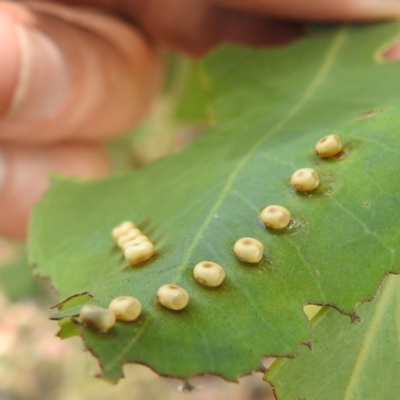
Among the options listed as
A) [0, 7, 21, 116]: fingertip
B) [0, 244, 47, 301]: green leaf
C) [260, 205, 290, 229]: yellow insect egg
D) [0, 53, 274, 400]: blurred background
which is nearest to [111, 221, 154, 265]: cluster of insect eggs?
[260, 205, 290, 229]: yellow insect egg

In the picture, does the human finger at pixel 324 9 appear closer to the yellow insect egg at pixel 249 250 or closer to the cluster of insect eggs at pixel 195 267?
the cluster of insect eggs at pixel 195 267

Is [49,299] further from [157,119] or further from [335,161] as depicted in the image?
[335,161]

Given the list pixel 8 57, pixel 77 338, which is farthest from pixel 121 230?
pixel 77 338

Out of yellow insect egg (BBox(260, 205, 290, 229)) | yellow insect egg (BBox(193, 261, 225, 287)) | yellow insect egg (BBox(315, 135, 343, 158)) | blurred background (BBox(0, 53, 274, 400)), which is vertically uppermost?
yellow insect egg (BBox(315, 135, 343, 158))

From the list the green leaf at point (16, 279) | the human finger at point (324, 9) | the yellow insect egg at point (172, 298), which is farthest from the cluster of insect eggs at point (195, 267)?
the green leaf at point (16, 279)

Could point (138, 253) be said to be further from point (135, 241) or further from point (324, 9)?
point (324, 9)

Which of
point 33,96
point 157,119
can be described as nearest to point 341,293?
point 33,96

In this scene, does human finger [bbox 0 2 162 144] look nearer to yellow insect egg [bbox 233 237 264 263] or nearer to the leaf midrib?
the leaf midrib
